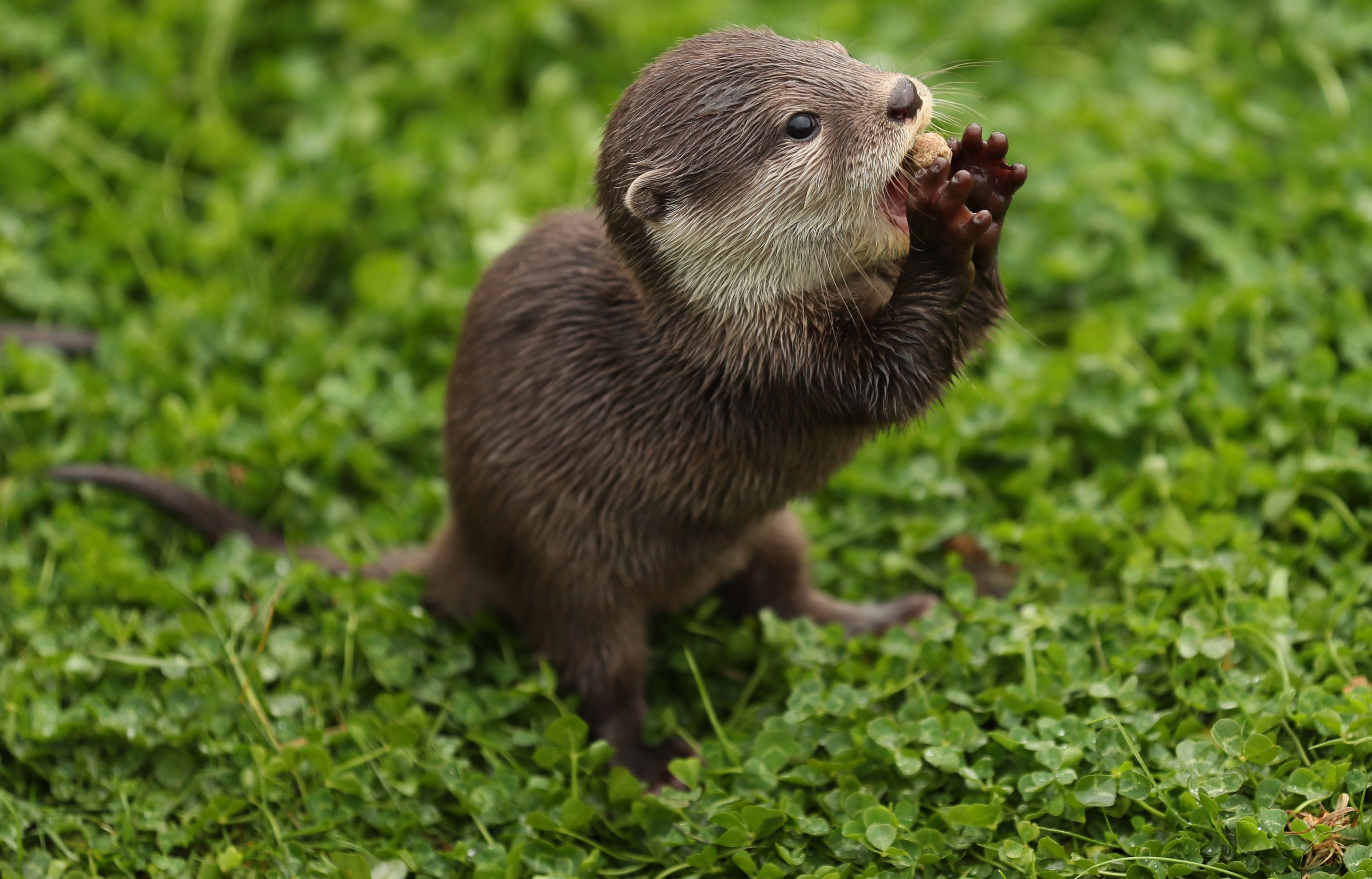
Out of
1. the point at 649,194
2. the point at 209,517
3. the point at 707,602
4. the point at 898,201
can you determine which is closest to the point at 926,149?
the point at 898,201

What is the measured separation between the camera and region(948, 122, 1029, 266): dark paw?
2.93 m

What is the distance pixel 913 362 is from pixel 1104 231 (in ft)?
6.28

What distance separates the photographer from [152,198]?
5016 mm

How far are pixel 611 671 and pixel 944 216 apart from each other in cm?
142

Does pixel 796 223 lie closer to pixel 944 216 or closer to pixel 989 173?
pixel 944 216

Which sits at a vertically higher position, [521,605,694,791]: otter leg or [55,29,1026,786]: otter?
[55,29,1026,786]: otter

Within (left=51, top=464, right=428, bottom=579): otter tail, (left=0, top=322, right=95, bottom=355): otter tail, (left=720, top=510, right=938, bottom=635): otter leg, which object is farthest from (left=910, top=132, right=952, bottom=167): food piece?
(left=0, top=322, right=95, bottom=355): otter tail

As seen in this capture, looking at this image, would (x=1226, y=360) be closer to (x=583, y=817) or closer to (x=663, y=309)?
(x=663, y=309)

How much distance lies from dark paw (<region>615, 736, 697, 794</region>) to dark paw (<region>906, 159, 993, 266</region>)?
145 cm

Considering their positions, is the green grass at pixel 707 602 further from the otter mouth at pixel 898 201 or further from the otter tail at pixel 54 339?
the otter mouth at pixel 898 201

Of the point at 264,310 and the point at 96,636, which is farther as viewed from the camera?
the point at 264,310

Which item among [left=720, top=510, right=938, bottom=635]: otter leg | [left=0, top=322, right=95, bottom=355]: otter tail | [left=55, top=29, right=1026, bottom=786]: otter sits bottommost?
[left=0, top=322, right=95, bottom=355]: otter tail

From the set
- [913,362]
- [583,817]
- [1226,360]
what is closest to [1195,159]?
[1226,360]

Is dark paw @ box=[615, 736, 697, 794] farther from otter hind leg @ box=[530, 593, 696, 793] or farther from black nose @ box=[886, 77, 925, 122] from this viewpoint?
black nose @ box=[886, 77, 925, 122]
